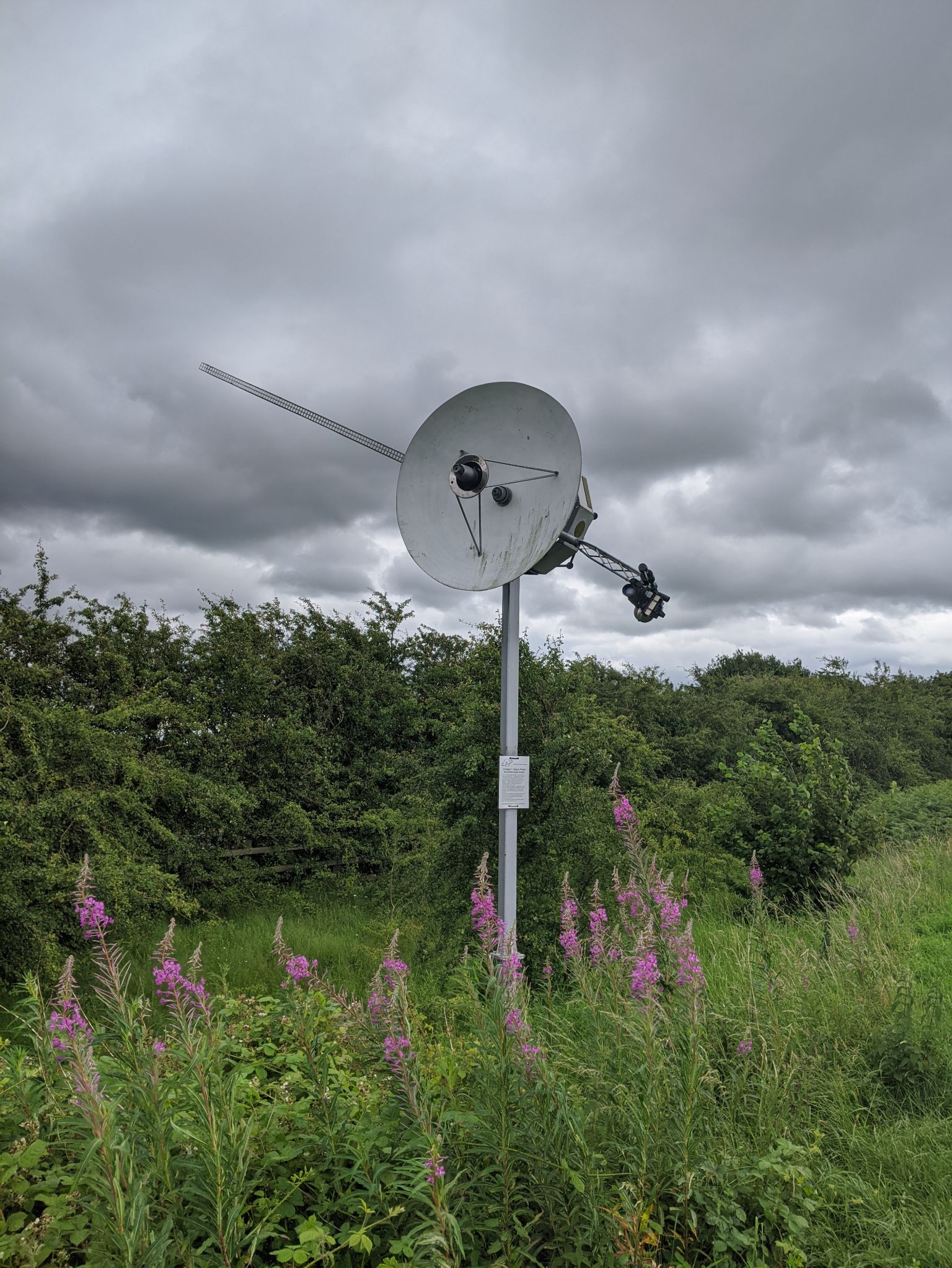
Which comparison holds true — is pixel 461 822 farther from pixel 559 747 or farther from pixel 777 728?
pixel 777 728

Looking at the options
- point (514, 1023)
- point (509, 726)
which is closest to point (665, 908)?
point (514, 1023)

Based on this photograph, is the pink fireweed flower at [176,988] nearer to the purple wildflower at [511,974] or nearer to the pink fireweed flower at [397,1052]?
the pink fireweed flower at [397,1052]

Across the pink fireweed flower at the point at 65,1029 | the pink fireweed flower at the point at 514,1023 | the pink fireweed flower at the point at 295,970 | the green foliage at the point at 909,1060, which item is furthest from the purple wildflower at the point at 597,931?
the pink fireweed flower at the point at 65,1029

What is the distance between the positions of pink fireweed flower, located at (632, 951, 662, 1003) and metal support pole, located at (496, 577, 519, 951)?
8.11ft

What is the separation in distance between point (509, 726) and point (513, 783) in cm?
40

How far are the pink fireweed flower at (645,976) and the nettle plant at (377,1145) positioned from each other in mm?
14

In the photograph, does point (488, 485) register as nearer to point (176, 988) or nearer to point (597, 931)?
point (597, 931)

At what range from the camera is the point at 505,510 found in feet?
19.2

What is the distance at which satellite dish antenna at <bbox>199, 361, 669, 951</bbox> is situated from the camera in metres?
5.53

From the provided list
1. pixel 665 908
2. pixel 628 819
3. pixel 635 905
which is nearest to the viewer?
pixel 665 908

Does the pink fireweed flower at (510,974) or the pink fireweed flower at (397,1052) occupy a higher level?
the pink fireweed flower at (510,974)

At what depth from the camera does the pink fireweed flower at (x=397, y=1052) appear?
2080mm

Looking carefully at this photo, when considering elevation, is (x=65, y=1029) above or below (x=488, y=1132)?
above

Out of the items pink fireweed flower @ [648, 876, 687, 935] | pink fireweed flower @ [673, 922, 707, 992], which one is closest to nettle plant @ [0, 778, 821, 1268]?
pink fireweed flower @ [673, 922, 707, 992]
